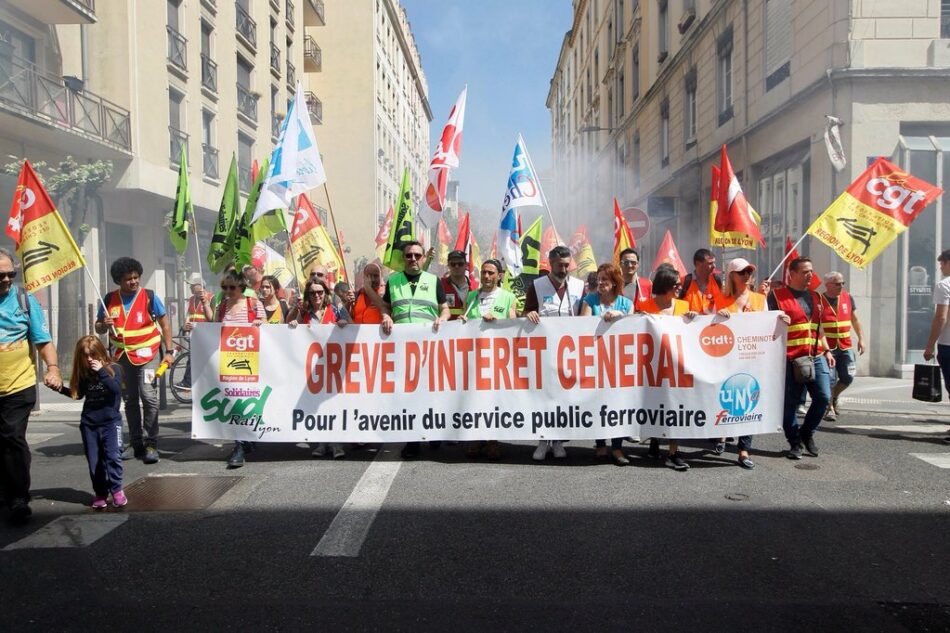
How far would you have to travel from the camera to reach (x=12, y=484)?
16.0 feet

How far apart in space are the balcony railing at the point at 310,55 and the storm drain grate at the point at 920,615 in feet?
124

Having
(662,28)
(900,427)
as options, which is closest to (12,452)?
(900,427)

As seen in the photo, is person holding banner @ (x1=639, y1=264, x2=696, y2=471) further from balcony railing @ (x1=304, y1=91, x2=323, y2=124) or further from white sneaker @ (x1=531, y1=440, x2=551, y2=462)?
balcony railing @ (x1=304, y1=91, x2=323, y2=124)

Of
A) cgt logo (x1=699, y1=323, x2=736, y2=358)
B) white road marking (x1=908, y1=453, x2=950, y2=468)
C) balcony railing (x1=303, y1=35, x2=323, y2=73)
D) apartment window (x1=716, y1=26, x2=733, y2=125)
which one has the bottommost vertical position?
white road marking (x1=908, y1=453, x2=950, y2=468)

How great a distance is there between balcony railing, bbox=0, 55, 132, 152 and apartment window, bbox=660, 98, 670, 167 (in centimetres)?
1562

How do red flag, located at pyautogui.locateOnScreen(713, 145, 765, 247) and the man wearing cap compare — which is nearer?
the man wearing cap

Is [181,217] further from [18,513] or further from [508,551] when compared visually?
[508,551]

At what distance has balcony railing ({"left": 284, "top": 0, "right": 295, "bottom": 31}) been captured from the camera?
107 ft

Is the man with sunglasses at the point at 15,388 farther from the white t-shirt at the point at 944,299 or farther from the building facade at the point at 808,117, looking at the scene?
the building facade at the point at 808,117

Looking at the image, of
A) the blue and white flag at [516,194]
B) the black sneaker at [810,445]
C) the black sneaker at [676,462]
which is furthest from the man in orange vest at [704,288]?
the blue and white flag at [516,194]

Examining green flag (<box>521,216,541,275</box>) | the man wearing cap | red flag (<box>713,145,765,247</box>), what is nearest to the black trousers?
the man wearing cap

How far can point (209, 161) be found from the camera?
2397 cm

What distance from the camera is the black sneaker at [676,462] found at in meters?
6.12

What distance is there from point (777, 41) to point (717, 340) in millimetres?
10647
